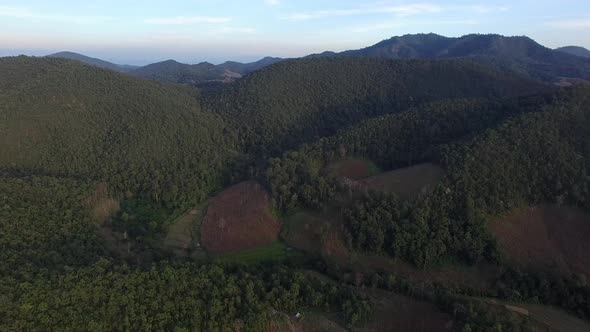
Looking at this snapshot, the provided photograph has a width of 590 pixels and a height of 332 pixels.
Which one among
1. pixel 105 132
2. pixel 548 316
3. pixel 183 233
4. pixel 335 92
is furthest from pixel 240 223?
pixel 335 92

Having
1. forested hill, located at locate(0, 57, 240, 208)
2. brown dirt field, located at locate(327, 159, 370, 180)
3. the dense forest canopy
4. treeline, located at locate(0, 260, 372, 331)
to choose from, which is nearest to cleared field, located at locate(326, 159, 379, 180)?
brown dirt field, located at locate(327, 159, 370, 180)

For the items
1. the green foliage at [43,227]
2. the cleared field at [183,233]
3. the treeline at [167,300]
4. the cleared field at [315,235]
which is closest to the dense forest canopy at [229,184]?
the treeline at [167,300]

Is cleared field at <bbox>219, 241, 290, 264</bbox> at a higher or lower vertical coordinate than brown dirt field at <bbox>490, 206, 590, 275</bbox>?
lower

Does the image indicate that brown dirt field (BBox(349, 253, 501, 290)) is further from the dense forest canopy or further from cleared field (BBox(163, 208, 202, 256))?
cleared field (BBox(163, 208, 202, 256))

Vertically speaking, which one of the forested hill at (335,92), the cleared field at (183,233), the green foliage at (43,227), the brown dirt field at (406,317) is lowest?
the cleared field at (183,233)

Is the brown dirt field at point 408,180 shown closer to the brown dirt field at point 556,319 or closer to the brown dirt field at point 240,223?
the brown dirt field at point 240,223

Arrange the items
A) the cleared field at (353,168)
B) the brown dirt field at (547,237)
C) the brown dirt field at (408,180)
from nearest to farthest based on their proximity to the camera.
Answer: the brown dirt field at (547,237) < the brown dirt field at (408,180) < the cleared field at (353,168)

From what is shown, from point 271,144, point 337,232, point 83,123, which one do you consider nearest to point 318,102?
point 271,144
